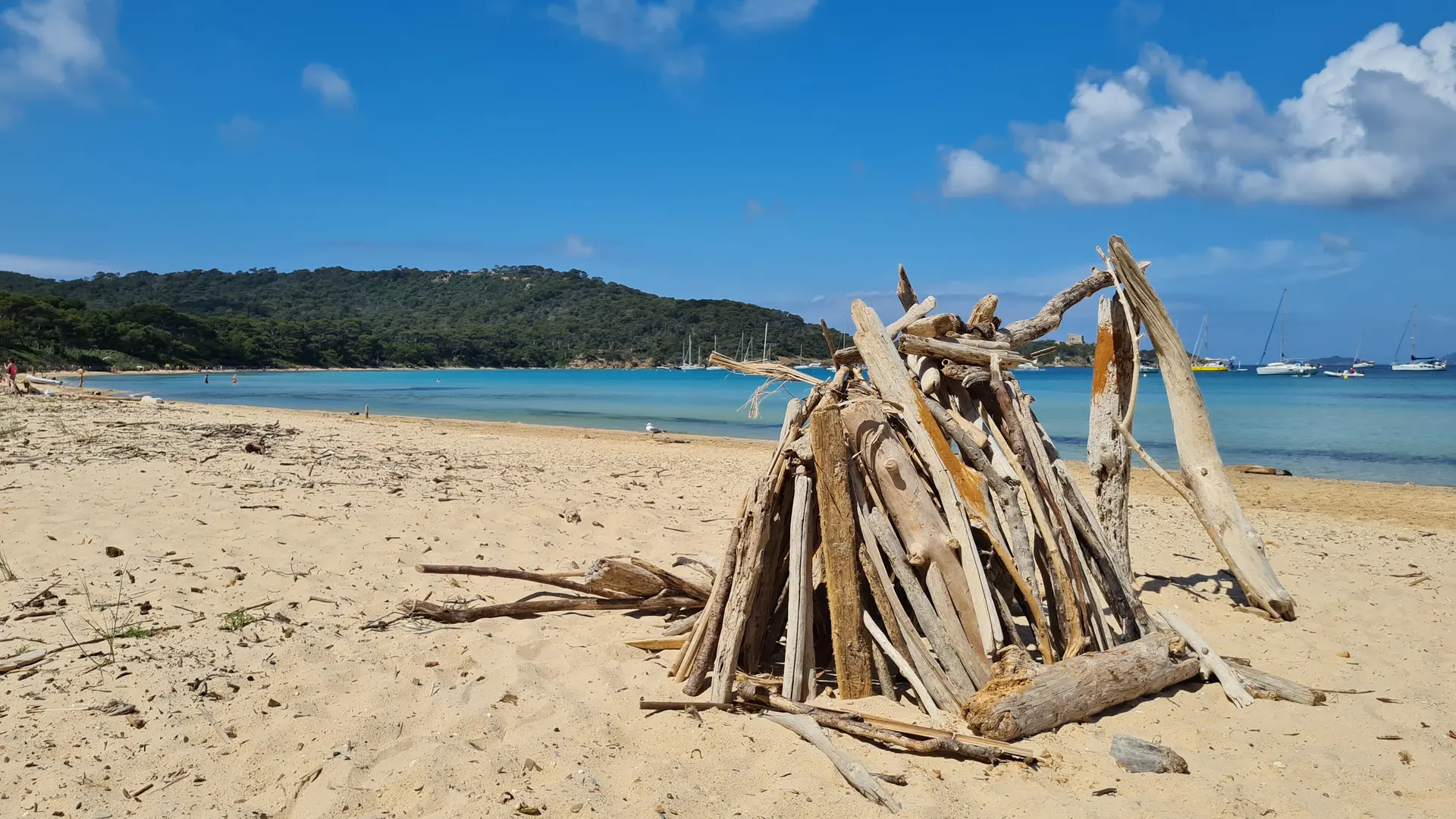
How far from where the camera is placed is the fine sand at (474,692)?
3.28m

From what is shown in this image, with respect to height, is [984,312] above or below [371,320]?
below

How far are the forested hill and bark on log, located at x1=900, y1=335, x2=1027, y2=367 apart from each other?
4968cm

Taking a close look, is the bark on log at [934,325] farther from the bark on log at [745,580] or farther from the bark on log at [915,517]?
the bark on log at [745,580]

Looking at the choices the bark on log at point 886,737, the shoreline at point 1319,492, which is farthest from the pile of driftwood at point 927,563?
the shoreline at point 1319,492

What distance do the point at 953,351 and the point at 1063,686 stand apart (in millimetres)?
1980

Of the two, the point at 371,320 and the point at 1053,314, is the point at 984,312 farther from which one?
the point at 371,320

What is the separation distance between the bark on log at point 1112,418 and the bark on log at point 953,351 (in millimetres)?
1785

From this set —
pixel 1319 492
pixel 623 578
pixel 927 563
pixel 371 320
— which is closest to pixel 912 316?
pixel 927 563

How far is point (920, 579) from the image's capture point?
413 cm

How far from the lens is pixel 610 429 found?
2753 centimetres

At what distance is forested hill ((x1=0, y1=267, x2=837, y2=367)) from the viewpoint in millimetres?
65938

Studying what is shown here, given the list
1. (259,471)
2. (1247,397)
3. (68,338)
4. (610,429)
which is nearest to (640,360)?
(68,338)

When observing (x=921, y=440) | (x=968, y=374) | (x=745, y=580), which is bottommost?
(x=745, y=580)

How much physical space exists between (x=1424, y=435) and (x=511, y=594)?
31.2 m
